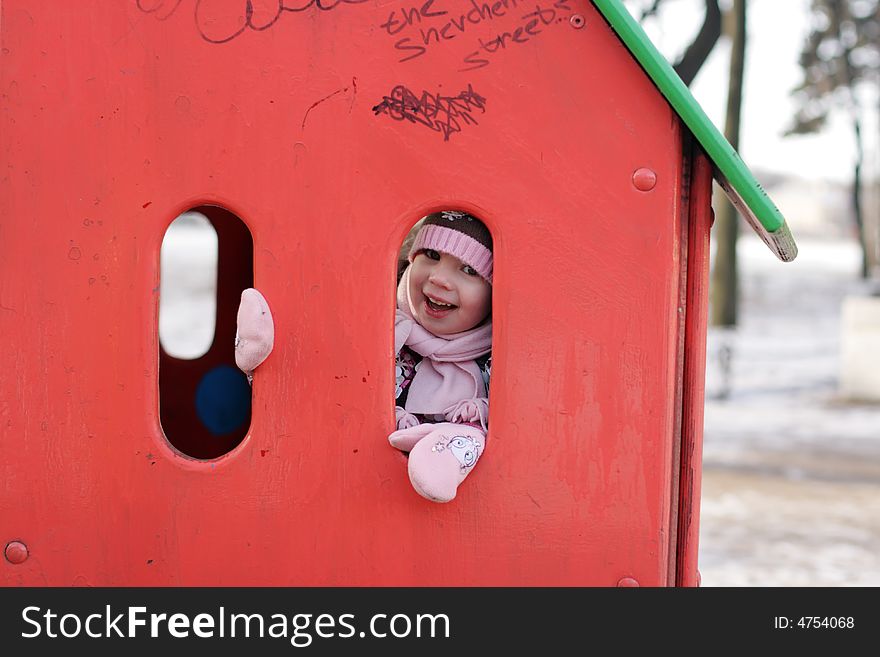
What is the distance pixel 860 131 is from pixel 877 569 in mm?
15665

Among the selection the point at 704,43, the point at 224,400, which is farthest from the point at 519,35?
the point at 704,43

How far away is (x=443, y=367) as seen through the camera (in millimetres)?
2102

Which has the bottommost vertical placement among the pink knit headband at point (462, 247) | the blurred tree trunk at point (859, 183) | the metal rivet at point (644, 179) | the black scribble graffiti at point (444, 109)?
the pink knit headband at point (462, 247)

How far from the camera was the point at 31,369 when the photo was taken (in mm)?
1839

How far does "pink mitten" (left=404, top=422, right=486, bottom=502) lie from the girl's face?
321 mm

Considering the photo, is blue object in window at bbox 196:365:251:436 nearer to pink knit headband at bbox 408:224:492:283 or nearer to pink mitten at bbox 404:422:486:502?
pink knit headband at bbox 408:224:492:283

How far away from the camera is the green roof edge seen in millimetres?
1651

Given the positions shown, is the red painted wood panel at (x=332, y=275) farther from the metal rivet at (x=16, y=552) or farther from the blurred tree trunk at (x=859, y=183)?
the blurred tree trunk at (x=859, y=183)

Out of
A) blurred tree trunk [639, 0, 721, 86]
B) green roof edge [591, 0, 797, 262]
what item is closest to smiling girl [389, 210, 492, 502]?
green roof edge [591, 0, 797, 262]

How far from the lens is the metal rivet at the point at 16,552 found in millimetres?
1867

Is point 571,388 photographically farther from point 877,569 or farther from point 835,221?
point 835,221

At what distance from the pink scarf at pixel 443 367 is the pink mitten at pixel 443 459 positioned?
22 centimetres

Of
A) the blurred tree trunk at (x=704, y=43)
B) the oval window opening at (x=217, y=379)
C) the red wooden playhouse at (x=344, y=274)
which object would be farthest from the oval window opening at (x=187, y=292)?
the red wooden playhouse at (x=344, y=274)

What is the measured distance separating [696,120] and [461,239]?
54 centimetres
